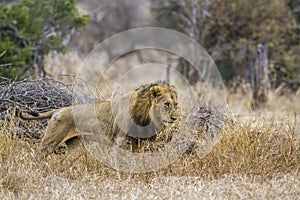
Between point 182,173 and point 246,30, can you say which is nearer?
point 182,173

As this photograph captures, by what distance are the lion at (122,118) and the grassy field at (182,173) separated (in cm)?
23

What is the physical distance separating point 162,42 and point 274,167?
1902 centimetres

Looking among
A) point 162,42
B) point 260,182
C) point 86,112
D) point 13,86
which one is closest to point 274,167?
point 260,182

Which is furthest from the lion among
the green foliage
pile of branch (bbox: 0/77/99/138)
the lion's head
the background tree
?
the background tree

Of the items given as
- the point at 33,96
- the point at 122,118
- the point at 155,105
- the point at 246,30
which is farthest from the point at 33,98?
the point at 246,30

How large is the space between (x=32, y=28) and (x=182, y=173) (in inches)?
334

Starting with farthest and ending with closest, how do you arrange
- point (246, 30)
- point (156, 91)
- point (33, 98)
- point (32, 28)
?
point (246, 30) → point (32, 28) → point (33, 98) → point (156, 91)

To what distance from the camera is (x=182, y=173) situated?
6094 mm

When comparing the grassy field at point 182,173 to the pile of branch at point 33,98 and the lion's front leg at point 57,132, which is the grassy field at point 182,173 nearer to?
the lion's front leg at point 57,132

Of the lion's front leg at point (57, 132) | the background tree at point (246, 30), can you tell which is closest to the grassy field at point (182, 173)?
the lion's front leg at point (57, 132)

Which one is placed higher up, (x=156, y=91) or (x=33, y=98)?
(x=156, y=91)

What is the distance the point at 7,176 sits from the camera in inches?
211

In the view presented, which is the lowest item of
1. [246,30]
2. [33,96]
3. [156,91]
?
[33,96]

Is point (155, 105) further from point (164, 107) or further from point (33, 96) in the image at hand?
point (33, 96)
